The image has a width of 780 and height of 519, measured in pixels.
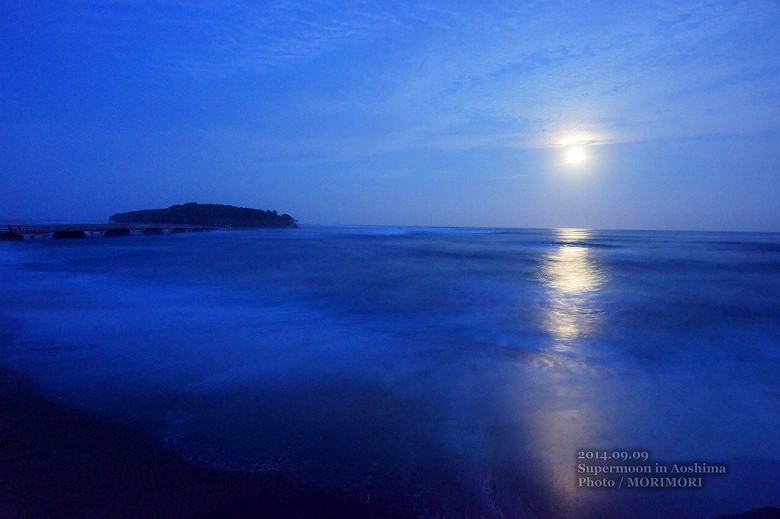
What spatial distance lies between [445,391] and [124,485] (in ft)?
10.4

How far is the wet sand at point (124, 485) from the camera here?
8.34ft

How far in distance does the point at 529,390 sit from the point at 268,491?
126 inches

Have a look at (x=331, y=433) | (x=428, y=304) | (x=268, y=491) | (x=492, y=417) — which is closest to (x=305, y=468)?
(x=268, y=491)

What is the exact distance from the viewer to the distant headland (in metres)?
109

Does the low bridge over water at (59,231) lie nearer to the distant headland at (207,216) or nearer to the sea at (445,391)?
the sea at (445,391)

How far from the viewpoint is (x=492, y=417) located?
4023 mm

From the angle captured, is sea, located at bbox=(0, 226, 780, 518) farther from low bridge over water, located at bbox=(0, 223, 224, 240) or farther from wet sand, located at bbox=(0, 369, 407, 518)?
low bridge over water, located at bbox=(0, 223, 224, 240)

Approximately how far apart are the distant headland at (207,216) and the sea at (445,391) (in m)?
109

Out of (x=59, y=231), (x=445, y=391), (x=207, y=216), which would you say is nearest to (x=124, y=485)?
(x=445, y=391)

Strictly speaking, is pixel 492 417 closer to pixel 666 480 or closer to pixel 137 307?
pixel 666 480

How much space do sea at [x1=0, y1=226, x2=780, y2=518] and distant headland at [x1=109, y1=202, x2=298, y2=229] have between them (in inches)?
4284

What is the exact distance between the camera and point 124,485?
2.75 metres

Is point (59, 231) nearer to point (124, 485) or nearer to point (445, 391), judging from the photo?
point (124, 485)

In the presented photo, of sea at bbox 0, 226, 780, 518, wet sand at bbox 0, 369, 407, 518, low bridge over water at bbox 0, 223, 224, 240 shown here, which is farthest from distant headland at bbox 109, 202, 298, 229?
wet sand at bbox 0, 369, 407, 518
